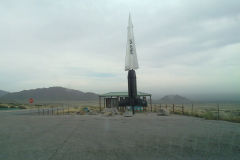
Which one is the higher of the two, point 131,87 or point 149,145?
point 131,87

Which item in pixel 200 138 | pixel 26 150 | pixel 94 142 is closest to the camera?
pixel 26 150

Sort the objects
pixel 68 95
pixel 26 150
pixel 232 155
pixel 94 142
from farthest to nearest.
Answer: pixel 68 95 → pixel 94 142 → pixel 26 150 → pixel 232 155

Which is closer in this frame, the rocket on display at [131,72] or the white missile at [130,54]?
the rocket on display at [131,72]

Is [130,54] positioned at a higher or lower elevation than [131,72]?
higher

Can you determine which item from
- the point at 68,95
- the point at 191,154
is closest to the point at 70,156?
the point at 191,154

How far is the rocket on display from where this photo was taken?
2058cm

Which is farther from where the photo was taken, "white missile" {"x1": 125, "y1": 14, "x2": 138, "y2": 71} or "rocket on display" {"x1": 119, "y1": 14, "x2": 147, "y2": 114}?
"white missile" {"x1": 125, "y1": 14, "x2": 138, "y2": 71}

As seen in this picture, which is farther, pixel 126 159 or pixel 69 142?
pixel 69 142

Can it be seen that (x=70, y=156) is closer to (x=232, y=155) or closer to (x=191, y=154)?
(x=191, y=154)

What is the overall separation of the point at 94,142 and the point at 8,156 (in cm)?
317

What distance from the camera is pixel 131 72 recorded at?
20734 millimetres

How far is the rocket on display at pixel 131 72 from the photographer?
67.5 feet

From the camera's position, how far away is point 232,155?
5.66 metres

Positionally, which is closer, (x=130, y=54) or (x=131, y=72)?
(x=131, y=72)
